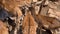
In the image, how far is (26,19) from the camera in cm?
107

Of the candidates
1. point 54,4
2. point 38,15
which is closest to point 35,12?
point 38,15

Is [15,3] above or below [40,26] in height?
above

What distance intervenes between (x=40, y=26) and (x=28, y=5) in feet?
0.42

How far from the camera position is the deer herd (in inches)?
41.6

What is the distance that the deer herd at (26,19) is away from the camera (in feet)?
3.46

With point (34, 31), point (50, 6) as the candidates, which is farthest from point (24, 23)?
point (50, 6)

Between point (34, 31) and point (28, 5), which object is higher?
point (28, 5)

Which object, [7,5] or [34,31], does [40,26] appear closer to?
[34,31]

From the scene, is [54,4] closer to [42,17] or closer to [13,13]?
[42,17]

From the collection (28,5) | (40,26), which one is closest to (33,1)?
(28,5)

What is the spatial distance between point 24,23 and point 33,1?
0.46 feet

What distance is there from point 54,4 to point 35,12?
13cm

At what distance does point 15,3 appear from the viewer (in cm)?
111

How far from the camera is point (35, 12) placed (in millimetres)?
1097
